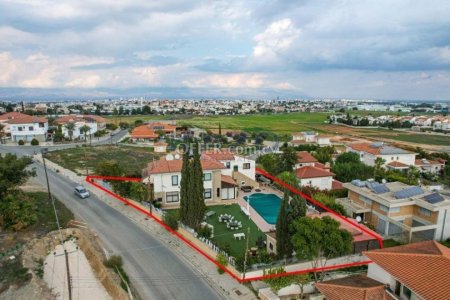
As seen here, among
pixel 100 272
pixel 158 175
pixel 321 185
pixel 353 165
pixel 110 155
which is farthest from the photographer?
pixel 110 155

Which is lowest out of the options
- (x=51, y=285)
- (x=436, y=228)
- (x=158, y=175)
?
(x=51, y=285)

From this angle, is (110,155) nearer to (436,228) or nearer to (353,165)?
(353,165)

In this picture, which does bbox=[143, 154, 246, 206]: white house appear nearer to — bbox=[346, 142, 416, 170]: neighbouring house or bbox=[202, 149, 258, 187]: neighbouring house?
bbox=[202, 149, 258, 187]: neighbouring house

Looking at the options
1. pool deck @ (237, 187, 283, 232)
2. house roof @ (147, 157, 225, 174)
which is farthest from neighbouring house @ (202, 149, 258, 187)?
house roof @ (147, 157, 225, 174)

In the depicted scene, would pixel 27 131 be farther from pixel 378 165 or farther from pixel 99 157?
pixel 378 165

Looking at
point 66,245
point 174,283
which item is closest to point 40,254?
point 66,245

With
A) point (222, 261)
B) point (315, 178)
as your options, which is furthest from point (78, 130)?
point (222, 261)
